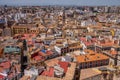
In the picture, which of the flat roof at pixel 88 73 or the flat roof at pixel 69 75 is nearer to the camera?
the flat roof at pixel 69 75

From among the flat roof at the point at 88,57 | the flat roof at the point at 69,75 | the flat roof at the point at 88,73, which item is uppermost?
the flat roof at the point at 69,75

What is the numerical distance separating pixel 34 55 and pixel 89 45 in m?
13.2

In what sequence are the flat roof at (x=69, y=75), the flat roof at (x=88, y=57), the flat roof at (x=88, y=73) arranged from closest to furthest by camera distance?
the flat roof at (x=69, y=75)
the flat roof at (x=88, y=73)
the flat roof at (x=88, y=57)

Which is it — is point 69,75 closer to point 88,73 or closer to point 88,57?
point 88,73

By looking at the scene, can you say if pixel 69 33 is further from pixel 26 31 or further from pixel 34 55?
pixel 34 55

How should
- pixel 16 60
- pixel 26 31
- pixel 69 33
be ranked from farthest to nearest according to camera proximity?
1. pixel 26 31
2. pixel 69 33
3. pixel 16 60

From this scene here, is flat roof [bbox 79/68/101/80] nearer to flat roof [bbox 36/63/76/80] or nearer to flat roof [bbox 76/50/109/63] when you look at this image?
flat roof [bbox 36/63/76/80]

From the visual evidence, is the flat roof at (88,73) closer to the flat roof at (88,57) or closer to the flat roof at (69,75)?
the flat roof at (69,75)

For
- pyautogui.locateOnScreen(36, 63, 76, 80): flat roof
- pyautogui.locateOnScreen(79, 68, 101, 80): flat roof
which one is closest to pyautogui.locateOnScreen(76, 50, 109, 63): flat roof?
pyautogui.locateOnScreen(79, 68, 101, 80): flat roof

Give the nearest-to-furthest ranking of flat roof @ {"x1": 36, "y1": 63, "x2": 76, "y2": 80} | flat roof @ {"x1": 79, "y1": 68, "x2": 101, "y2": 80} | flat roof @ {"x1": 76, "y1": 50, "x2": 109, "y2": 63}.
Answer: flat roof @ {"x1": 36, "y1": 63, "x2": 76, "y2": 80}, flat roof @ {"x1": 79, "y1": 68, "x2": 101, "y2": 80}, flat roof @ {"x1": 76, "y1": 50, "x2": 109, "y2": 63}

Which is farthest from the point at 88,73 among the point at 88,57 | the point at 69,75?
the point at 88,57

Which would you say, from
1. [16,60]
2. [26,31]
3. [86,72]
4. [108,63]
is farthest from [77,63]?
[26,31]

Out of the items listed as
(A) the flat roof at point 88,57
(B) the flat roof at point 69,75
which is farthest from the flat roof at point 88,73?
(A) the flat roof at point 88,57

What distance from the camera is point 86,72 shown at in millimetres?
33938
